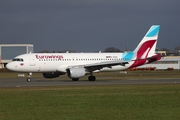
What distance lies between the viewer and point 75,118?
16.8 metres

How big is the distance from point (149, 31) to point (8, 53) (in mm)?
85333

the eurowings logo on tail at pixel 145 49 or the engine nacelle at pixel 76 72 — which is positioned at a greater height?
the eurowings logo on tail at pixel 145 49

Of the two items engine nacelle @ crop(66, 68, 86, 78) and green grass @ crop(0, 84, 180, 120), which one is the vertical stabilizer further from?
green grass @ crop(0, 84, 180, 120)

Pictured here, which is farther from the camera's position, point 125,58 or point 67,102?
point 125,58

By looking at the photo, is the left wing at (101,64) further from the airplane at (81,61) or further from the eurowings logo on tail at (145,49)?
the eurowings logo on tail at (145,49)

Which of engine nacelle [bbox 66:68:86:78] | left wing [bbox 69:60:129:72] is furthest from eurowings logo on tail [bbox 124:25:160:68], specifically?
engine nacelle [bbox 66:68:86:78]

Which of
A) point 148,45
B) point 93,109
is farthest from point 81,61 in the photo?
point 93,109

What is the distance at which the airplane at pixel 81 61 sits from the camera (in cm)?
4747

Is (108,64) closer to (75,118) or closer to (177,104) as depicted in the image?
(177,104)

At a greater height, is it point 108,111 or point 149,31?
point 149,31

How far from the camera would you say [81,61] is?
165 feet

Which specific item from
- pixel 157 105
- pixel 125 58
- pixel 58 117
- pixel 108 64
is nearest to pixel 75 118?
pixel 58 117

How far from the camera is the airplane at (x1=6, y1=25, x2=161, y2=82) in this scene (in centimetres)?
4747

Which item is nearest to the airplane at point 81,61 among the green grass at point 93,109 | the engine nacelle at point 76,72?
the engine nacelle at point 76,72
